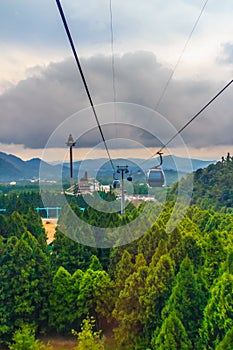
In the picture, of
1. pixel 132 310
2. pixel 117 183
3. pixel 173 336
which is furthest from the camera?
pixel 117 183

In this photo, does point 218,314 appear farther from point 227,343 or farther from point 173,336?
point 173,336

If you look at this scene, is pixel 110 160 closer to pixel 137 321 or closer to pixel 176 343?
pixel 137 321

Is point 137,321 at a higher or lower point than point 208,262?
lower

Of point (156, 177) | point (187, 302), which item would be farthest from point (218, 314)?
point (156, 177)

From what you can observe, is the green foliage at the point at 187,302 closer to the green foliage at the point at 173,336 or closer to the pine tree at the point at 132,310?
the green foliage at the point at 173,336

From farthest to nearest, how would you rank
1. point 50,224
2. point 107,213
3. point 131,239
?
point 50,224
point 107,213
point 131,239

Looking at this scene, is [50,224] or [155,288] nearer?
[155,288]

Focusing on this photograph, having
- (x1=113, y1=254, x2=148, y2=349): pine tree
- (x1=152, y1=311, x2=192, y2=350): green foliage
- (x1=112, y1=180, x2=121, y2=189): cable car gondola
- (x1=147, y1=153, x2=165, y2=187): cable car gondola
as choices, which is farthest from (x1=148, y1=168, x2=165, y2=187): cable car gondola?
(x1=112, y1=180, x2=121, y2=189): cable car gondola

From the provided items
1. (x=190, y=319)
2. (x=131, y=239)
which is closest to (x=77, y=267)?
(x=131, y=239)
